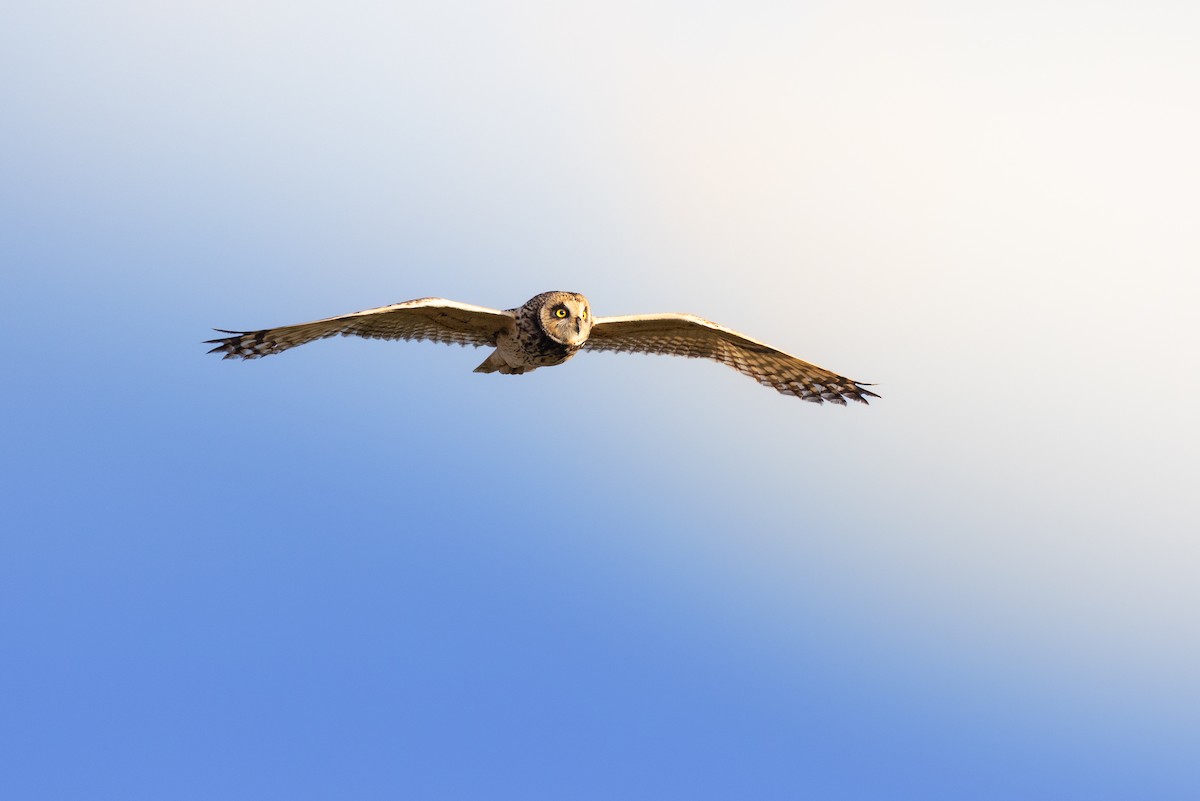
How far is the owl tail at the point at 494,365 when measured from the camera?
14203 mm

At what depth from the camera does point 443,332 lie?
45.5 feet

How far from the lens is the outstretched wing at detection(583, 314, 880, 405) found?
1443 cm

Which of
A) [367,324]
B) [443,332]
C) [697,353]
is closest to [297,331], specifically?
[367,324]

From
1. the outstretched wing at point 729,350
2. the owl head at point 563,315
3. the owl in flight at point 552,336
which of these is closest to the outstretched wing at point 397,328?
the owl in flight at point 552,336

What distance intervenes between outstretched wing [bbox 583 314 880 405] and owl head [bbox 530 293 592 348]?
2.29ft

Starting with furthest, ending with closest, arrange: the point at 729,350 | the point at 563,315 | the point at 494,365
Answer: the point at 729,350, the point at 494,365, the point at 563,315

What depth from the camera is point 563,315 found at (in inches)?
528

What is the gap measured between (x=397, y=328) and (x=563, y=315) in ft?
6.18

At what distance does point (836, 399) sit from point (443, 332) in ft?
16.5

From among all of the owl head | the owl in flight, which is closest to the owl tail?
the owl in flight

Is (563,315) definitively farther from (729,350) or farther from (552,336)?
(729,350)

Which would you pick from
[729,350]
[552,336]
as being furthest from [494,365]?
[729,350]

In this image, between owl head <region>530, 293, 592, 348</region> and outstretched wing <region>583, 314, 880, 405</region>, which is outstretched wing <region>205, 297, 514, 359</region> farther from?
outstretched wing <region>583, 314, 880, 405</region>

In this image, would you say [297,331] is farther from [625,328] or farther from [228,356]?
[625,328]
